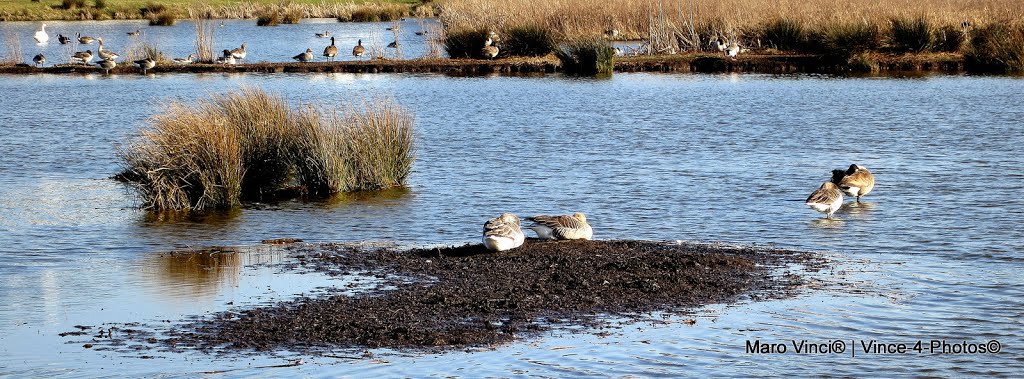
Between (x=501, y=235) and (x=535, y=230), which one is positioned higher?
(x=501, y=235)

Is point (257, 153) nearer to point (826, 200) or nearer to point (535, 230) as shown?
point (535, 230)

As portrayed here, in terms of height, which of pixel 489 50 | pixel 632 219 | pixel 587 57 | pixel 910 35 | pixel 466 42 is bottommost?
pixel 632 219

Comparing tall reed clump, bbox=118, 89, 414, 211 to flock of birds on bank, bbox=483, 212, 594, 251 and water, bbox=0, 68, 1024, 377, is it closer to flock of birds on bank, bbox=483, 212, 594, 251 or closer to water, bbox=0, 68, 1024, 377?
water, bbox=0, 68, 1024, 377

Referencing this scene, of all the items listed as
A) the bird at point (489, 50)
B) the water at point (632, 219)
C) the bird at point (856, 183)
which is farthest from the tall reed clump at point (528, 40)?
the bird at point (856, 183)

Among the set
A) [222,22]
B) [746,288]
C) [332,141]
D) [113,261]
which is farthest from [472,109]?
[222,22]

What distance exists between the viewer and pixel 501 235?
13.0m

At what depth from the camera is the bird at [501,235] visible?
1300cm

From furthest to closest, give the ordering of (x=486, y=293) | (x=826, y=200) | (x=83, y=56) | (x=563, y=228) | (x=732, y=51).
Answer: (x=83, y=56) → (x=732, y=51) → (x=826, y=200) → (x=563, y=228) → (x=486, y=293)

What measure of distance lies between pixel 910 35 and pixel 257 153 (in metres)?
34.5

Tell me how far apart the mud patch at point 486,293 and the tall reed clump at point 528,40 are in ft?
129

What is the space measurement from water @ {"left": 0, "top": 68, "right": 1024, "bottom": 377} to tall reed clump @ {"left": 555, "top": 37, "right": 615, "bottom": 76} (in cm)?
989

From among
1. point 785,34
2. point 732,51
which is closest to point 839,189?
point 732,51

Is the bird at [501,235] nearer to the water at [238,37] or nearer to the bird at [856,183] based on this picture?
the bird at [856,183]

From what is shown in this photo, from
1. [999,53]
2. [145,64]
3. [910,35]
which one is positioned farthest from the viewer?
[145,64]
